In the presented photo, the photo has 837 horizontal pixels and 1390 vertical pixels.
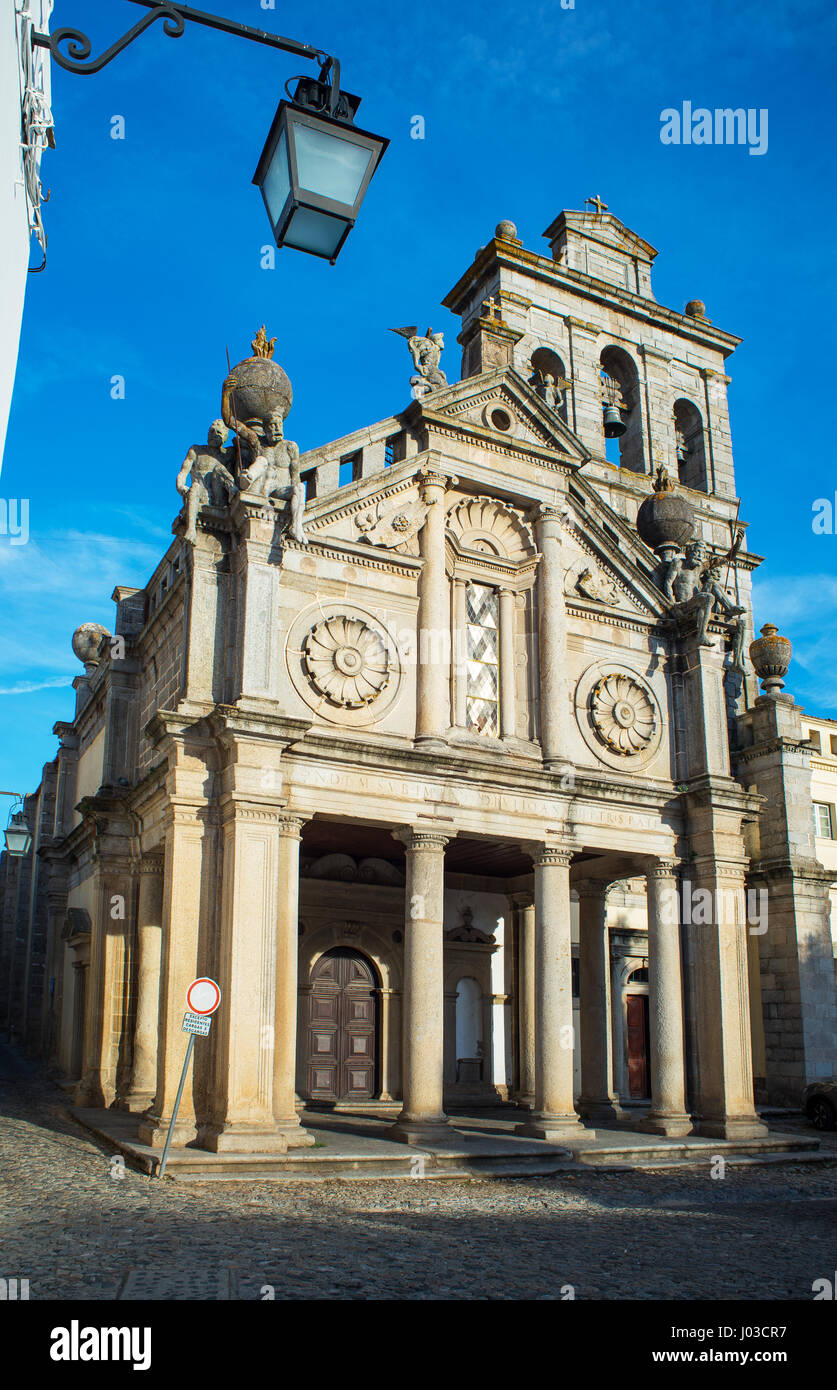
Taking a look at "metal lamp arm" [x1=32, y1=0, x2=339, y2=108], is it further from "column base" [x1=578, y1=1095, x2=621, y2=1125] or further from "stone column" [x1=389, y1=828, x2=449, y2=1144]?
"column base" [x1=578, y1=1095, x2=621, y2=1125]

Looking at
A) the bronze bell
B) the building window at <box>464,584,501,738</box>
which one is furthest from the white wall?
the bronze bell

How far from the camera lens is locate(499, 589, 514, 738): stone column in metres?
19.1

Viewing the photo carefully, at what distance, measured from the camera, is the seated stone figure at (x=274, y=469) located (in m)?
16.6

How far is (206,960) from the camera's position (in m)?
15.4

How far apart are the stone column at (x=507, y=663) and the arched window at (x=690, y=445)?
1401 cm

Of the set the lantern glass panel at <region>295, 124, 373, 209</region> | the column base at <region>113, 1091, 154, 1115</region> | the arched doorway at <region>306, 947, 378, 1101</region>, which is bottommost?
the column base at <region>113, 1091, 154, 1115</region>

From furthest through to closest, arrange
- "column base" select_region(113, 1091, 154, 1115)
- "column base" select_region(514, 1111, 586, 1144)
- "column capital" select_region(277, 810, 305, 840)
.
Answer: "column base" select_region(113, 1091, 154, 1115) < "column base" select_region(514, 1111, 586, 1144) < "column capital" select_region(277, 810, 305, 840)

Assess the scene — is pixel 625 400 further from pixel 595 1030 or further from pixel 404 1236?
pixel 404 1236

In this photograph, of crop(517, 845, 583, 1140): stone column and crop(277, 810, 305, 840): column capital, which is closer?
crop(277, 810, 305, 840): column capital

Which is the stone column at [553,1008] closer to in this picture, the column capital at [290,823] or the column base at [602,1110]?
the column base at [602,1110]

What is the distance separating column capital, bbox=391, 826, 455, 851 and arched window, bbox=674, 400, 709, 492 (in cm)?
1797

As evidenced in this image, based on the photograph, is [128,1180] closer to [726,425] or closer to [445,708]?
[445,708]

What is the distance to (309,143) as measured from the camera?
5.34 metres

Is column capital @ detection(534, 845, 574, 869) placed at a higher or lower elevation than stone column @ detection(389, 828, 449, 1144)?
higher
